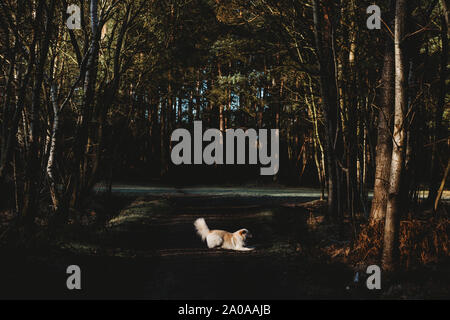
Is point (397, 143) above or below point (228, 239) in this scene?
above

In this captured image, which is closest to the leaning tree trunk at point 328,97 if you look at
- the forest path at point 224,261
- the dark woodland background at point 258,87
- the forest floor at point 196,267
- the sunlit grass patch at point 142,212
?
the dark woodland background at point 258,87

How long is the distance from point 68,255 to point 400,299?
6.12 metres

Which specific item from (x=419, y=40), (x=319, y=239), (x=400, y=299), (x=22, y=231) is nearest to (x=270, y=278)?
(x=400, y=299)

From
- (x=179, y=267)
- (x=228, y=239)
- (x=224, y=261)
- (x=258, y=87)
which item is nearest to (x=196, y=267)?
(x=179, y=267)

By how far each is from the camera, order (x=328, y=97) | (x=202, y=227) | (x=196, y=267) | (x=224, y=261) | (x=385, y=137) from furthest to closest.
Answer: (x=328, y=97)
(x=202, y=227)
(x=385, y=137)
(x=224, y=261)
(x=196, y=267)

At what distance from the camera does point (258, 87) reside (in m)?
23.7

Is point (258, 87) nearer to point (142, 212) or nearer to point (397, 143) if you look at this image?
point (142, 212)

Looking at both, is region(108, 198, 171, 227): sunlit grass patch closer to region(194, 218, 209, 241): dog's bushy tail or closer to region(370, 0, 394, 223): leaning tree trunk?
region(194, 218, 209, 241): dog's bushy tail

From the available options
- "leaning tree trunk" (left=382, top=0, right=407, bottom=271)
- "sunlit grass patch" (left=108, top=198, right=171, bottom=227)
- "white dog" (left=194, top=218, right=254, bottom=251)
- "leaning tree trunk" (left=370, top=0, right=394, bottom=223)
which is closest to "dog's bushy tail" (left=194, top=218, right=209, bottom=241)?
"white dog" (left=194, top=218, right=254, bottom=251)

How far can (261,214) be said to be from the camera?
1578cm

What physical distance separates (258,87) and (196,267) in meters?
16.2

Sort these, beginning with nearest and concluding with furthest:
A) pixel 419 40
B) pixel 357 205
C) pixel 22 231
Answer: pixel 22 231
pixel 419 40
pixel 357 205

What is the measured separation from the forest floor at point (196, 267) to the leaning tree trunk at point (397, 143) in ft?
1.96
